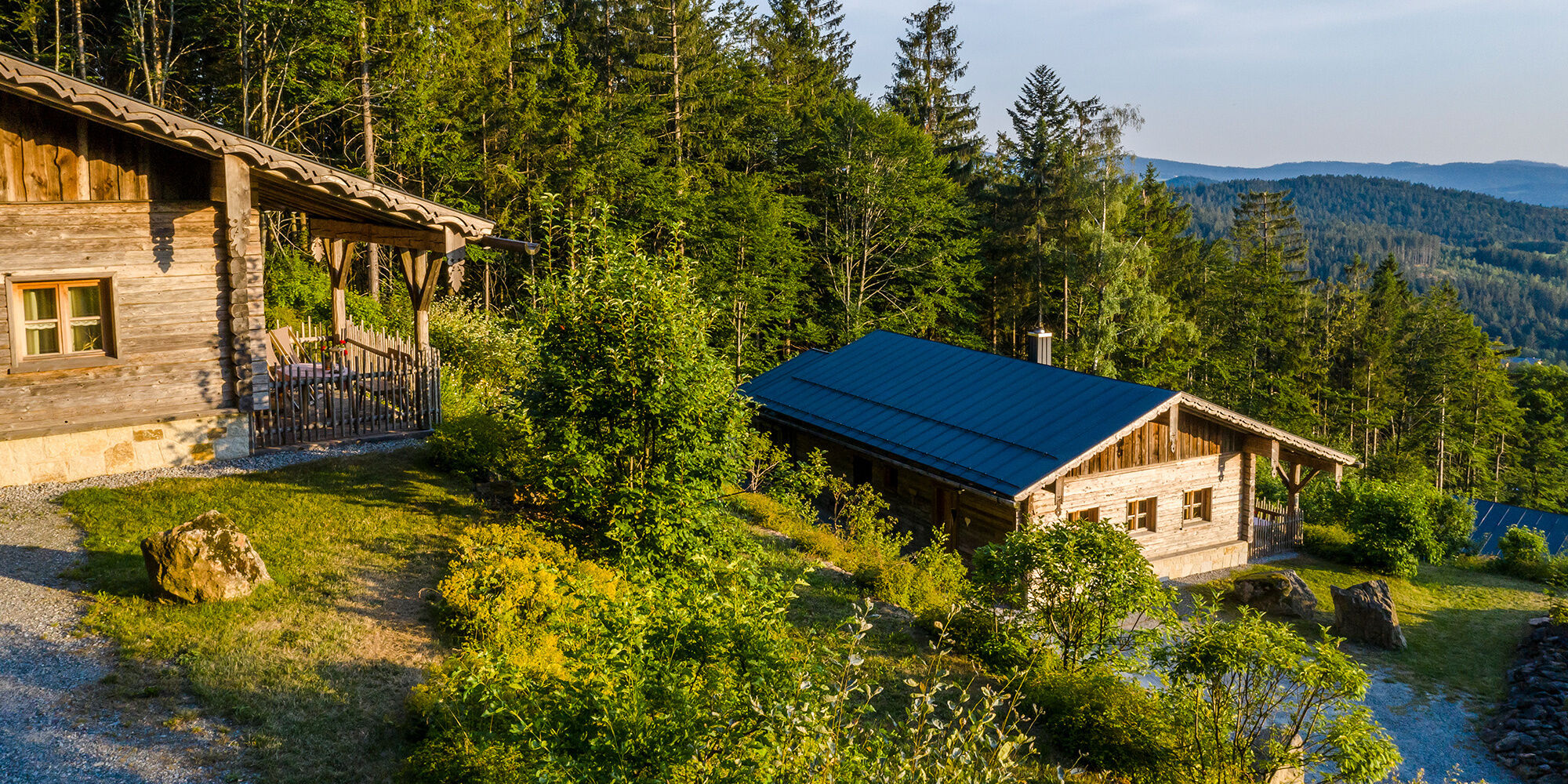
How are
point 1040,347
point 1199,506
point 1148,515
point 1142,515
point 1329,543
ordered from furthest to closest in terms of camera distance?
point 1329,543, point 1040,347, point 1199,506, point 1148,515, point 1142,515

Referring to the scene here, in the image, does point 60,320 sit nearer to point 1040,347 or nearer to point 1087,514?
point 1087,514

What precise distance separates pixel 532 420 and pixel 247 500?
15.2 ft

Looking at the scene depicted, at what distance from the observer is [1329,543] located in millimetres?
26281

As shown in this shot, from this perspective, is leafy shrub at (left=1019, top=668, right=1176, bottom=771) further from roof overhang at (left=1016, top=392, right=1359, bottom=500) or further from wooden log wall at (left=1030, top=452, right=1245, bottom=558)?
wooden log wall at (left=1030, top=452, right=1245, bottom=558)

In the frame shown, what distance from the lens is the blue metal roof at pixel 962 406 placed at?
63.5 ft

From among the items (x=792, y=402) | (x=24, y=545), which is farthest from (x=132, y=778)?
(x=792, y=402)

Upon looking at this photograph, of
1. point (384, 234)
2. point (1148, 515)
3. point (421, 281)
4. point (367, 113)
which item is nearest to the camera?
point (421, 281)

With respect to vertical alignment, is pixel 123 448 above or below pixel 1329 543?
above

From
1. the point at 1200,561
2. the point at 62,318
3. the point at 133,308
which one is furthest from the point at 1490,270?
the point at 62,318

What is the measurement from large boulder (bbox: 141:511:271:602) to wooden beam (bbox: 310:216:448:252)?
24.2ft

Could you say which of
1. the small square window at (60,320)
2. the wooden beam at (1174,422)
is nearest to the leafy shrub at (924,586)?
the wooden beam at (1174,422)

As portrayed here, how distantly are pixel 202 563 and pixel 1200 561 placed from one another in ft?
69.3

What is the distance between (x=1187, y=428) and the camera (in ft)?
72.8

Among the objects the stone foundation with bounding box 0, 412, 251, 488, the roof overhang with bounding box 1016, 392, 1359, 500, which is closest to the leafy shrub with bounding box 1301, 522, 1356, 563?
the roof overhang with bounding box 1016, 392, 1359, 500
